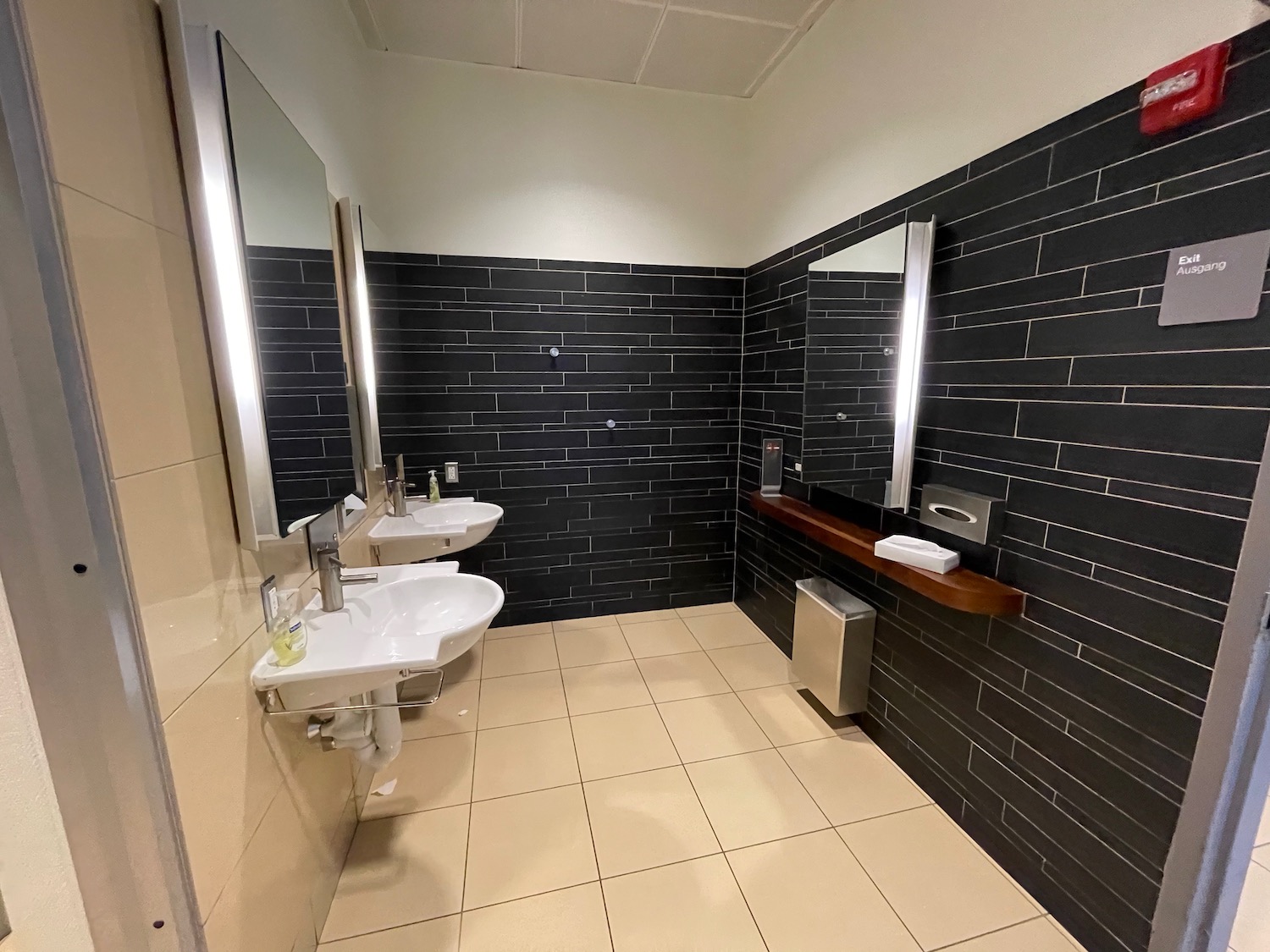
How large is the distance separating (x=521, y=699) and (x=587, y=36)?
309 centimetres

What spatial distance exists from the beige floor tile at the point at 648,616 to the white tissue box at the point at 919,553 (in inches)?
64.0

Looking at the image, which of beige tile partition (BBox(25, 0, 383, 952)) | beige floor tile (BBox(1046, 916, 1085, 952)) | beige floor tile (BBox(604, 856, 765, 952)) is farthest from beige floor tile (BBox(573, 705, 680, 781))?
beige floor tile (BBox(1046, 916, 1085, 952))

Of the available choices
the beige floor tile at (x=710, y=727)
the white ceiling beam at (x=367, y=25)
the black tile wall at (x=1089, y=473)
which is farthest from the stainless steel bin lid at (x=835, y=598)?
the white ceiling beam at (x=367, y=25)

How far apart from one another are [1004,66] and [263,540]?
2294 mm

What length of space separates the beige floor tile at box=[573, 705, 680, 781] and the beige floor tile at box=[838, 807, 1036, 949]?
0.70 m

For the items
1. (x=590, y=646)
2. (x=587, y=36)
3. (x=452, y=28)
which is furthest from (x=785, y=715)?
(x=452, y=28)

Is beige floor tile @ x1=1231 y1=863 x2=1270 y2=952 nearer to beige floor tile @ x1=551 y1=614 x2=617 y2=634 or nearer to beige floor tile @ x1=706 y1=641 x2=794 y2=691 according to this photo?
beige floor tile @ x1=706 y1=641 x2=794 y2=691

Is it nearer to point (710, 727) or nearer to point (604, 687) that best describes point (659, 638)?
point (604, 687)

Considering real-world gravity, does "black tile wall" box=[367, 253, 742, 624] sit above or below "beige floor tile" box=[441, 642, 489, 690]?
above

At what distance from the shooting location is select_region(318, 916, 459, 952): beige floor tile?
50.3 inches

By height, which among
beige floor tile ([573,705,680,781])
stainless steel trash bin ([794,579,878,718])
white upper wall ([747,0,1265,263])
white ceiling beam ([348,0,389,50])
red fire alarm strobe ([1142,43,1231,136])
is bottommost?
beige floor tile ([573,705,680,781])

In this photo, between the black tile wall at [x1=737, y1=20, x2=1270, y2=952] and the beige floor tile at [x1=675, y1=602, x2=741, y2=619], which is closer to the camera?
the black tile wall at [x1=737, y1=20, x2=1270, y2=952]

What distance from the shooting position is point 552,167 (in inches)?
101

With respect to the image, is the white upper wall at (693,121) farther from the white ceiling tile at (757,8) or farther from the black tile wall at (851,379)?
the black tile wall at (851,379)
